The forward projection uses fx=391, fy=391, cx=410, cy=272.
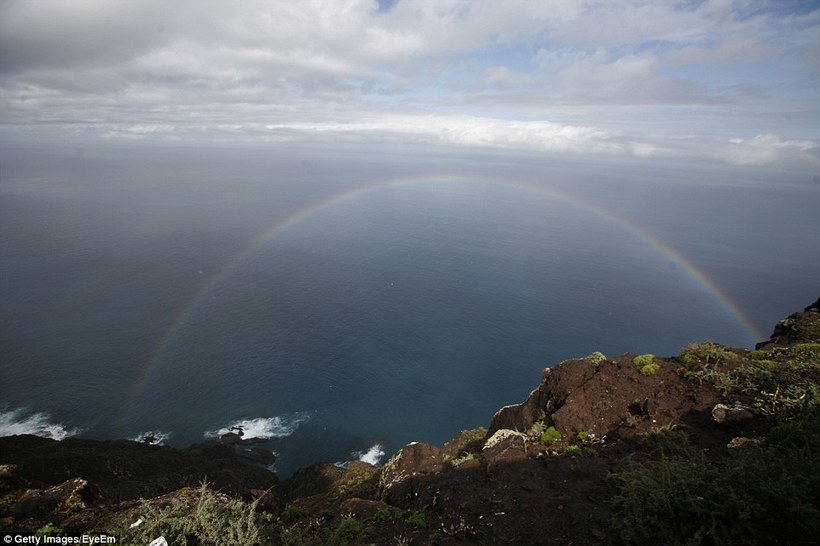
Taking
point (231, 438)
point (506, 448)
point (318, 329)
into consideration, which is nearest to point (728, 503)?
point (506, 448)

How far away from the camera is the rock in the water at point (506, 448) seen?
21.1 metres

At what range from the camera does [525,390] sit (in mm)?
92438

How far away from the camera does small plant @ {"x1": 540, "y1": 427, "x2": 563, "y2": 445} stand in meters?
22.2

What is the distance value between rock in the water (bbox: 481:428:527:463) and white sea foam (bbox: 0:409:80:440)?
8588 centimetres

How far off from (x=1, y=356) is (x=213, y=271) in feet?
226

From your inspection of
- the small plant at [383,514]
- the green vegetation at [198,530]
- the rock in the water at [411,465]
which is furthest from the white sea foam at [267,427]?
the green vegetation at [198,530]

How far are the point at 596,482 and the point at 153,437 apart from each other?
84.8 m

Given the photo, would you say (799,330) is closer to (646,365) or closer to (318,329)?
(646,365)

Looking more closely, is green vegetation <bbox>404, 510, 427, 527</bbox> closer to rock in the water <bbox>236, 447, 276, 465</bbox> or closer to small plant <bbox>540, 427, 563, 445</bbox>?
small plant <bbox>540, 427, 563, 445</bbox>

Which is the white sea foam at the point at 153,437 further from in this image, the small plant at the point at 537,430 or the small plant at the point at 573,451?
the small plant at the point at 573,451

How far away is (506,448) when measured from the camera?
73.2 ft

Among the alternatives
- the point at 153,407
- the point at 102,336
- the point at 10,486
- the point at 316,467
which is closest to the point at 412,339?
the point at 316,467

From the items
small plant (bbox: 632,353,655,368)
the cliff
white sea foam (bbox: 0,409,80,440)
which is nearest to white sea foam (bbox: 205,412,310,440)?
white sea foam (bbox: 0,409,80,440)

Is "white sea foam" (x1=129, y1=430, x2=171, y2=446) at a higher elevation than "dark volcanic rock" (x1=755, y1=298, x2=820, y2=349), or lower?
lower
